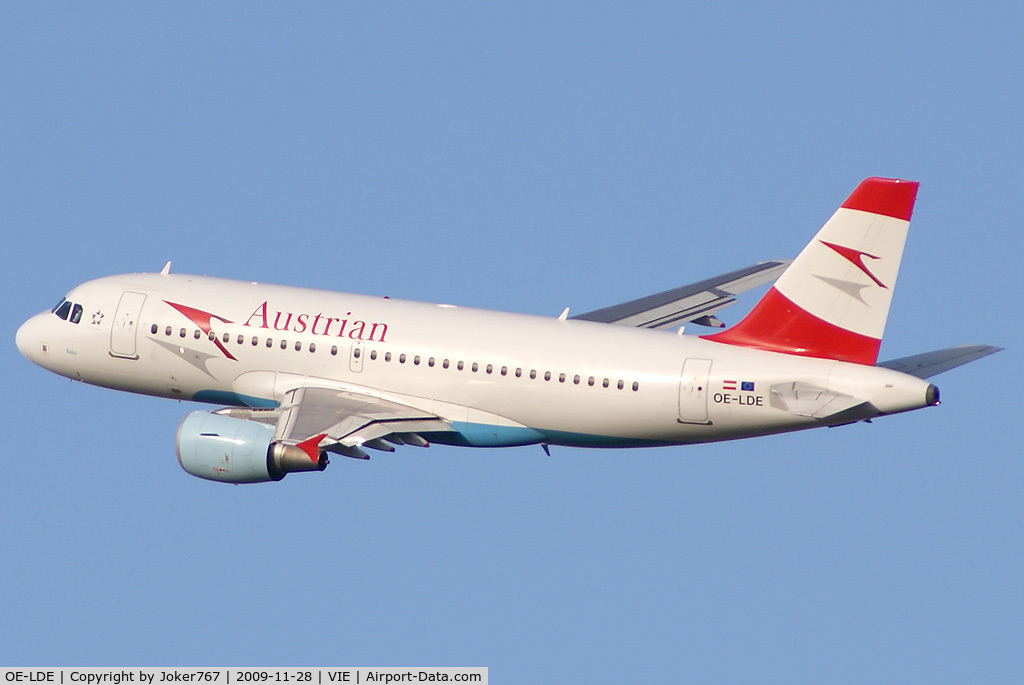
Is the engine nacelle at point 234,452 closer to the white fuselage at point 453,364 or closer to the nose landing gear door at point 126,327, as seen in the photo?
the white fuselage at point 453,364

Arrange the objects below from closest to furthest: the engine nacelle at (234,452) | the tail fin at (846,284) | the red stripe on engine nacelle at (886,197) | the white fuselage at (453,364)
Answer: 1. the red stripe on engine nacelle at (886,197)
2. the tail fin at (846,284)
3. the engine nacelle at (234,452)
4. the white fuselage at (453,364)

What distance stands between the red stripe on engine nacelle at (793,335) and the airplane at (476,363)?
0.05 m

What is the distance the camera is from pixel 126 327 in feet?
207

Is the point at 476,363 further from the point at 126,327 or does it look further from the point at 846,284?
the point at 126,327

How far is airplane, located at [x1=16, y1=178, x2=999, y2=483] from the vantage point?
56344 mm

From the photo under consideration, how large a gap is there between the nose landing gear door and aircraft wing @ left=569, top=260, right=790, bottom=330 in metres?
14.6

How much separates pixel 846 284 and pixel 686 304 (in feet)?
37.6

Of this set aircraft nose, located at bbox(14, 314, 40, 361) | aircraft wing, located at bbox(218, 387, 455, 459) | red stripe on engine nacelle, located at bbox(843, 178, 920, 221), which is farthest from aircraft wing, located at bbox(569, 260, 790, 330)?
aircraft nose, located at bbox(14, 314, 40, 361)

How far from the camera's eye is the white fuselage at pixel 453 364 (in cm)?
5719

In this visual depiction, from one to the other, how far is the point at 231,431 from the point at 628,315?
15.4m

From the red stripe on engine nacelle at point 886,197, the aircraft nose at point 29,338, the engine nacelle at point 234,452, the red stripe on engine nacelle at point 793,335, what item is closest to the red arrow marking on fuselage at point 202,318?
the engine nacelle at point 234,452

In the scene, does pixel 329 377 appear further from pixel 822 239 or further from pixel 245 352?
pixel 822 239

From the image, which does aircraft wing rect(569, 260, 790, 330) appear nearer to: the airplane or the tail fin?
the airplane

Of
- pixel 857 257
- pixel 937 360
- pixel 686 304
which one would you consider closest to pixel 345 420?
pixel 686 304
